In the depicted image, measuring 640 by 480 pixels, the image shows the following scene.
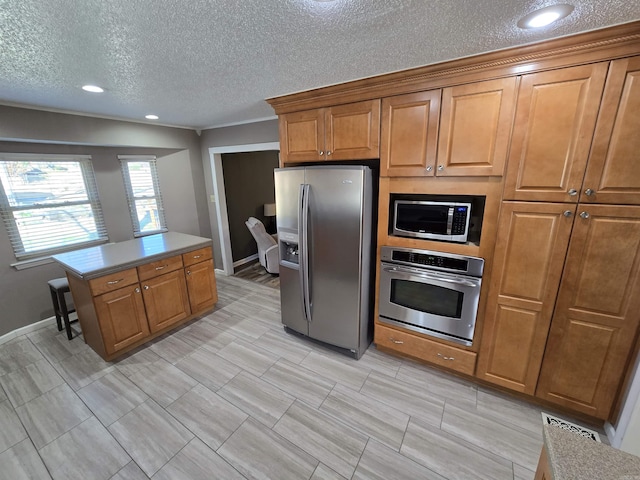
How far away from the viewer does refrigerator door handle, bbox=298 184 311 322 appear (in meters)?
2.21

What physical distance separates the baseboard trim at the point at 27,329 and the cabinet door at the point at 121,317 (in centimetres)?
138

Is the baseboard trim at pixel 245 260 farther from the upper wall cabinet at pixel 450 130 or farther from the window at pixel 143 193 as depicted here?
the upper wall cabinet at pixel 450 130

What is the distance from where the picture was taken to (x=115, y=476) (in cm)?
149

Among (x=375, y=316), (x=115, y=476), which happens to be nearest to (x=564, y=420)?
(x=375, y=316)

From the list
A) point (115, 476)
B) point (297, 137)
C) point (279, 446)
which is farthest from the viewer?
point (297, 137)

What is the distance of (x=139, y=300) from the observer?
252 cm

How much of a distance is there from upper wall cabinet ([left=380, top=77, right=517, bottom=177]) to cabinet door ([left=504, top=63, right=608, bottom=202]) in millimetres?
81

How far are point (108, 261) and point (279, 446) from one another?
7.07 ft

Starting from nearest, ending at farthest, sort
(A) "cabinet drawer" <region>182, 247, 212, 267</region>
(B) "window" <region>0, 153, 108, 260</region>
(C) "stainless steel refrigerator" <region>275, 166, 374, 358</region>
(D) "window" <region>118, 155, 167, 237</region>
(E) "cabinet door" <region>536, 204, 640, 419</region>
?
(E) "cabinet door" <region>536, 204, 640, 419</region>
(C) "stainless steel refrigerator" <region>275, 166, 374, 358</region>
(B) "window" <region>0, 153, 108, 260</region>
(A) "cabinet drawer" <region>182, 247, 212, 267</region>
(D) "window" <region>118, 155, 167, 237</region>

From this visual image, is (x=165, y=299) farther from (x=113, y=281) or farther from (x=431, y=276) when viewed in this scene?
(x=431, y=276)

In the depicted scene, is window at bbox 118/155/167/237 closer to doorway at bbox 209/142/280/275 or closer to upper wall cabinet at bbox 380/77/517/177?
doorway at bbox 209/142/280/275

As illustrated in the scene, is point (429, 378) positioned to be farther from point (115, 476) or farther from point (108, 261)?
point (108, 261)

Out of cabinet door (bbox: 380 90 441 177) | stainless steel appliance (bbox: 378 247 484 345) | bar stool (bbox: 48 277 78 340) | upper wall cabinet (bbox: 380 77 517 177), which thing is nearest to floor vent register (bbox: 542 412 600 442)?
stainless steel appliance (bbox: 378 247 484 345)

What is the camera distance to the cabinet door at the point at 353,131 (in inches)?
78.7
